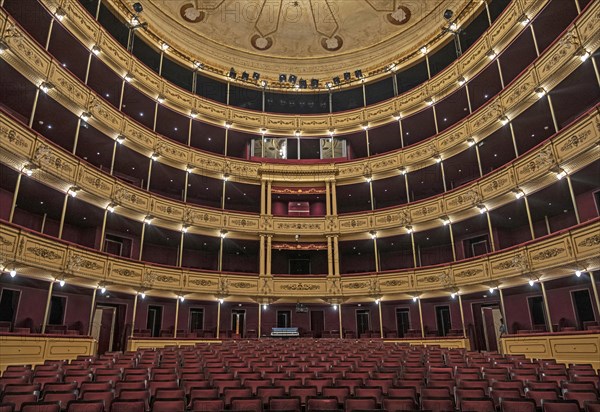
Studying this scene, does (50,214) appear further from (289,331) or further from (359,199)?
(359,199)

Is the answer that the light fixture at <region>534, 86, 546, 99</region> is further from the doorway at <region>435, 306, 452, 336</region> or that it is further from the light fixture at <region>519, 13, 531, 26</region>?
the doorway at <region>435, 306, 452, 336</region>

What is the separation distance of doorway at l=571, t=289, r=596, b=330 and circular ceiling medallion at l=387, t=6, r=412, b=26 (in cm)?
1816

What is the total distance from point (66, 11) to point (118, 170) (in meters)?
8.54

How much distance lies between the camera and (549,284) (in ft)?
55.9

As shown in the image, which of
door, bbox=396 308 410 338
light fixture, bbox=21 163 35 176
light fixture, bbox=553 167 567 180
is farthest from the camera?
door, bbox=396 308 410 338

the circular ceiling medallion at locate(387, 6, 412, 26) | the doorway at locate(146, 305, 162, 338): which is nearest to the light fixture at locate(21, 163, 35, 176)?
the doorway at locate(146, 305, 162, 338)

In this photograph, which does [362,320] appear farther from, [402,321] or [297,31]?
[297,31]

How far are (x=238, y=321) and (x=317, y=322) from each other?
4.62 metres

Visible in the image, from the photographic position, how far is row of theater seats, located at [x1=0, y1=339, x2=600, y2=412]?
17.4 ft

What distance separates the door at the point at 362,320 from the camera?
77.4ft

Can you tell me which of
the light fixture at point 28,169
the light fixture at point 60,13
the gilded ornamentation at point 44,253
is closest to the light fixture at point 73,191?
the light fixture at point 28,169

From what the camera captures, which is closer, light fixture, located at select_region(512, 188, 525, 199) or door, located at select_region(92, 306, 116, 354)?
light fixture, located at select_region(512, 188, 525, 199)

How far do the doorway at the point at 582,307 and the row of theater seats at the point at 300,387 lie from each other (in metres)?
9.11

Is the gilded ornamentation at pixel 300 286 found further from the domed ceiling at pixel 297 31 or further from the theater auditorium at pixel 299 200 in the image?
the domed ceiling at pixel 297 31
